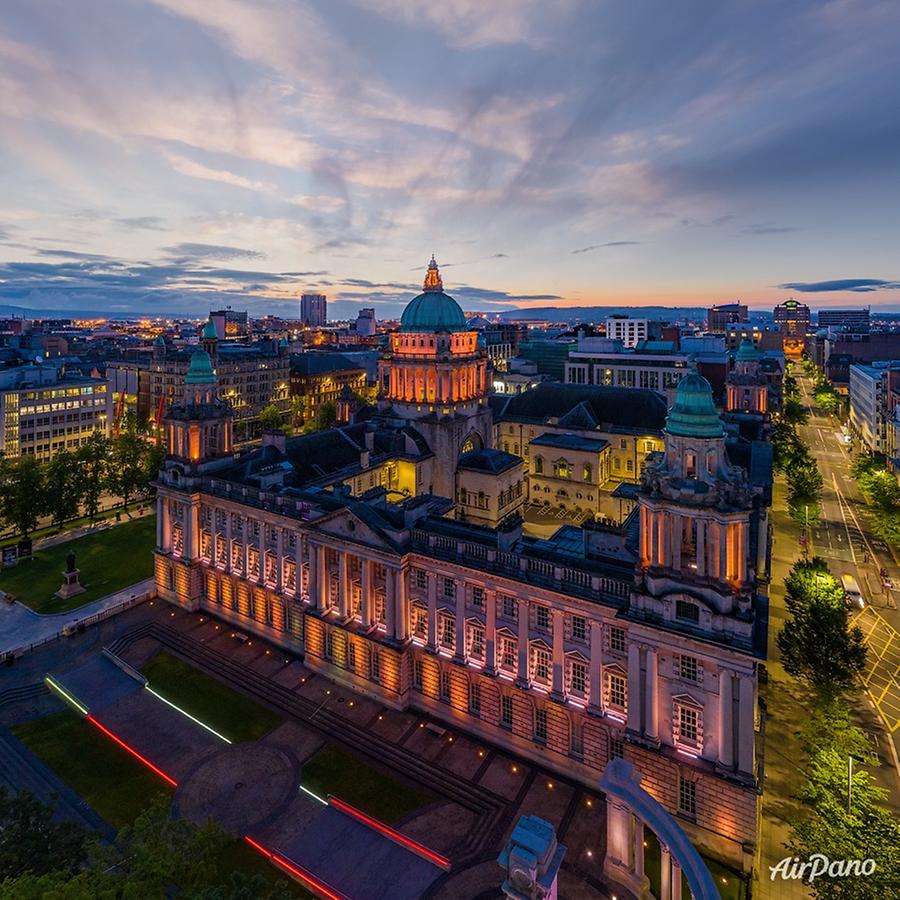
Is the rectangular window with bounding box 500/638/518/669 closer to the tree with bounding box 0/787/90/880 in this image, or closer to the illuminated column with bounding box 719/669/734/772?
the illuminated column with bounding box 719/669/734/772

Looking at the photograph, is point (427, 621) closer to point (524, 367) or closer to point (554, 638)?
point (554, 638)

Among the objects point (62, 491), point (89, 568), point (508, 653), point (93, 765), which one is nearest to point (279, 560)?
point (93, 765)

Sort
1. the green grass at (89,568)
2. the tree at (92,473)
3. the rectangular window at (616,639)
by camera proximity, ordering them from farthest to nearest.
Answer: the tree at (92,473) → the green grass at (89,568) → the rectangular window at (616,639)

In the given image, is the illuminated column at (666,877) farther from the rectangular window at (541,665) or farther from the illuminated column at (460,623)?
the illuminated column at (460,623)

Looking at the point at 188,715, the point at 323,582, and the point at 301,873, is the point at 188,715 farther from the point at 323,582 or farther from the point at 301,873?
the point at 301,873

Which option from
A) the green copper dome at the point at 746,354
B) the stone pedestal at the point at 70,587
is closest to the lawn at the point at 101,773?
the stone pedestal at the point at 70,587

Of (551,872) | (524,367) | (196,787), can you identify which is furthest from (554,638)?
(524,367)

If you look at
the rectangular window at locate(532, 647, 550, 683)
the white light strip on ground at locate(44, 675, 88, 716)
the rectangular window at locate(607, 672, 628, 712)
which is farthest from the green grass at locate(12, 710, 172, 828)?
the rectangular window at locate(607, 672, 628, 712)
